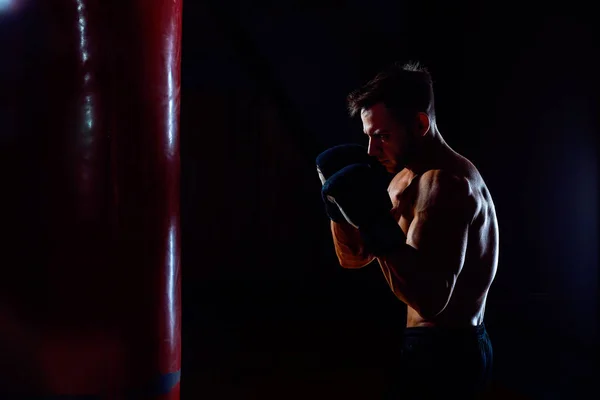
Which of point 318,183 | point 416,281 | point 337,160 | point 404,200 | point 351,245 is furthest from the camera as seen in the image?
point 318,183

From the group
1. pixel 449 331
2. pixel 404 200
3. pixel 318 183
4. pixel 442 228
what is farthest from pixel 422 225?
pixel 318 183

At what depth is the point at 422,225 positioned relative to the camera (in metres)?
1.38

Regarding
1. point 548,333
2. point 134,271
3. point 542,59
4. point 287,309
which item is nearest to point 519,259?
point 548,333

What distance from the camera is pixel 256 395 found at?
10.4 feet

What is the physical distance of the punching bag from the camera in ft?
3.45

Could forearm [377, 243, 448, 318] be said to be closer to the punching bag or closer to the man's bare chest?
the man's bare chest

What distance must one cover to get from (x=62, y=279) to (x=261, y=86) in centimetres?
455

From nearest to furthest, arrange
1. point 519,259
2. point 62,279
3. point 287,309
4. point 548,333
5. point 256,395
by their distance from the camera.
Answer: point 62,279, point 256,395, point 548,333, point 519,259, point 287,309

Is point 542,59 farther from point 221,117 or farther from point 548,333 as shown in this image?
point 221,117

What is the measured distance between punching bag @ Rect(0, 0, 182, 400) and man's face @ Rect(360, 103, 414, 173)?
667 mm

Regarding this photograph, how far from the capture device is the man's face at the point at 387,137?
157 cm

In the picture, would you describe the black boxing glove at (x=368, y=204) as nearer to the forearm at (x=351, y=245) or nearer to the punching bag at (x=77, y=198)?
the forearm at (x=351, y=245)

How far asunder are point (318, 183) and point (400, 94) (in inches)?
153

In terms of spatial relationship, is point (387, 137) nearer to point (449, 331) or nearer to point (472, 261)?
point (472, 261)
